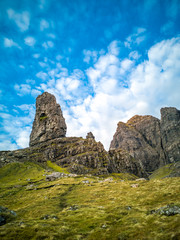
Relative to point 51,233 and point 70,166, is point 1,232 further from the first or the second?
point 70,166

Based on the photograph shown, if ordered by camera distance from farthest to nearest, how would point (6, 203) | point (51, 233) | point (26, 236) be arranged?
1. point (6, 203)
2. point (51, 233)
3. point (26, 236)

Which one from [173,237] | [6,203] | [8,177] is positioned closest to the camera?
[173,237]

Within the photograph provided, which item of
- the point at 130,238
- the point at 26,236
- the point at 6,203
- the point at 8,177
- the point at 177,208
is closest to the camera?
the point at 130,238

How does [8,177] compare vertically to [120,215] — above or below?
above

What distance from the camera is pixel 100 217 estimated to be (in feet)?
102

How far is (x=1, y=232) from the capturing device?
2061cm

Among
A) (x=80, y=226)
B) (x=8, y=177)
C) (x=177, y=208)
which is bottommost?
(x=80, y=226)

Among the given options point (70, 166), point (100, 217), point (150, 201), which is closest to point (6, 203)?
point (100, 217)

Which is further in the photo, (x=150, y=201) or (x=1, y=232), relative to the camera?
(x=150, y=201)

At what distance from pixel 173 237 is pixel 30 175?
14526 cm

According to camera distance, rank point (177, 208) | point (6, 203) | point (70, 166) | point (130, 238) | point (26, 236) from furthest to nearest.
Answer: point (70, 166) → point (6, 203) → point (177, 208) → point (26, 236) → point (130, 238)

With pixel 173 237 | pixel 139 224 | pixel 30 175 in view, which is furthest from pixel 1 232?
pixel 30 175

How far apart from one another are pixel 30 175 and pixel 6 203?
73.6m

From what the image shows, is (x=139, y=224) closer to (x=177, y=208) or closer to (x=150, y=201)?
(x=177, y=208)
